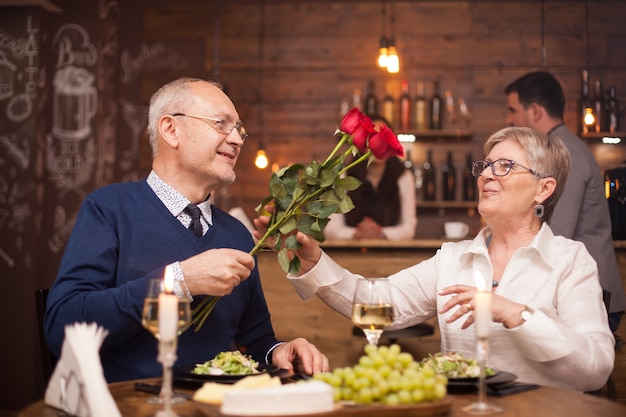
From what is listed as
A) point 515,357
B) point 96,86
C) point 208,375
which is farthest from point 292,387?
point 96,86

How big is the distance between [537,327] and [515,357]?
0.86 feet

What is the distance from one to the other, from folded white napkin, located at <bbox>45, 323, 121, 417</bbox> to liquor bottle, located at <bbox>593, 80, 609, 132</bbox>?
4.86 meters

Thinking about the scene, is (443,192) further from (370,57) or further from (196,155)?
(196,155)

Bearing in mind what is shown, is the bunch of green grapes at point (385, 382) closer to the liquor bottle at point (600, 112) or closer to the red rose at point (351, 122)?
the red rose at point (351, 122)

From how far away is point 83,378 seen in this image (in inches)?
52.6

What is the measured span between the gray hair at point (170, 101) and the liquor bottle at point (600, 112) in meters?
4.01

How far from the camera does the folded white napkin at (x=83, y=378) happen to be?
1314 millimetres

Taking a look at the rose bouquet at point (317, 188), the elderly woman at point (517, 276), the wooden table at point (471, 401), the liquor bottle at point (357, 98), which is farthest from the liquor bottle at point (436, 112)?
the wooden table at point (471, 401)

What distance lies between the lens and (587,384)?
6.35ft

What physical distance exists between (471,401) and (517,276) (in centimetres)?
64

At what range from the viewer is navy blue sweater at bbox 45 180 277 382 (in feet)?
5.98

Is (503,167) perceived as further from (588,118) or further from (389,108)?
(389,108)

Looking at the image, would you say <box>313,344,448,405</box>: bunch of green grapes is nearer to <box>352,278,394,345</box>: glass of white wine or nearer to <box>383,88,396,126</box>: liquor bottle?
<box>352,278,394,345</box>: glass of white wine

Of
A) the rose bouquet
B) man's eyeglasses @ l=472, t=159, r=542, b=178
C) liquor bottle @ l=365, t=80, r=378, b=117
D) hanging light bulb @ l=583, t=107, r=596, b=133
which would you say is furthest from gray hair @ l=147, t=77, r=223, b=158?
liquor bottle @ l=365, t=80, r=378, b=117
